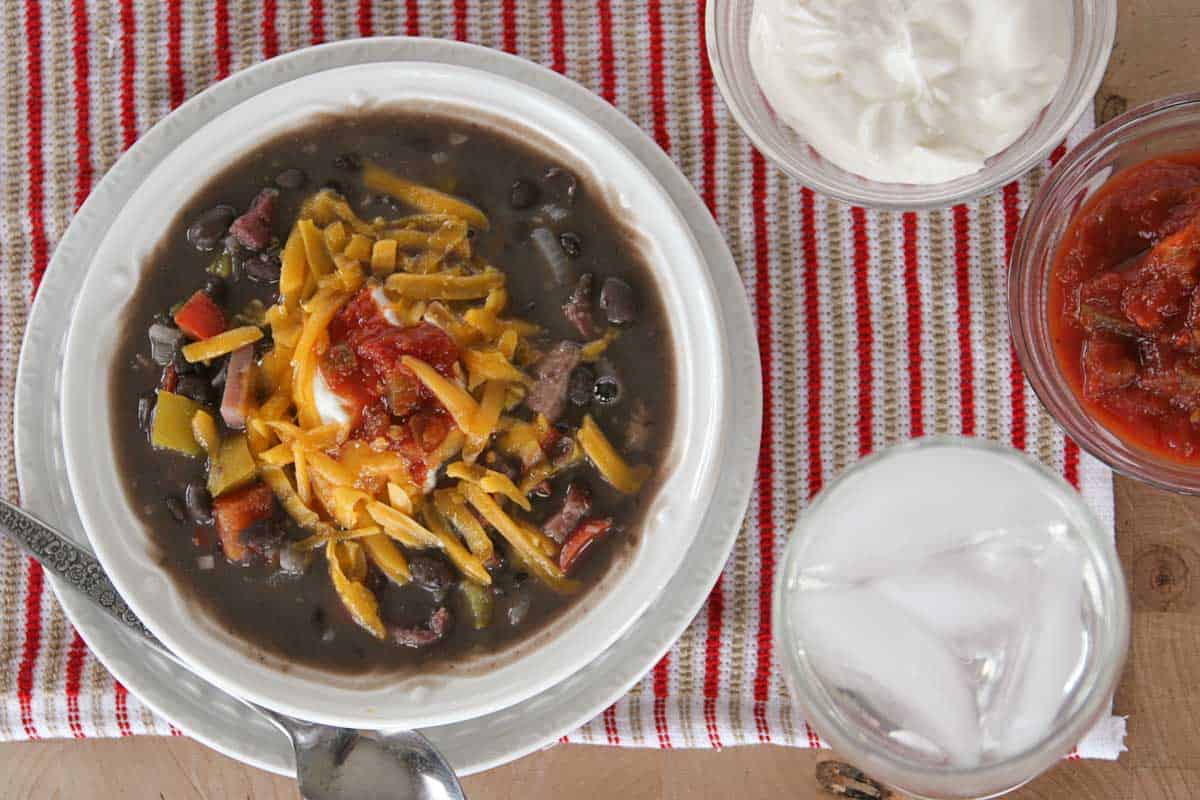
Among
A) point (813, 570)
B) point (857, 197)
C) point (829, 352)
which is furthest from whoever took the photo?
point (829, 352)

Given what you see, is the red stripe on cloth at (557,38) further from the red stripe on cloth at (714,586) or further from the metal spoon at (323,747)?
the metal spoon at (323,747)

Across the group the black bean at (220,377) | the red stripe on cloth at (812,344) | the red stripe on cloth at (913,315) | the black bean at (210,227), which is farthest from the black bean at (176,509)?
the red stripe on cloth at (913,315)

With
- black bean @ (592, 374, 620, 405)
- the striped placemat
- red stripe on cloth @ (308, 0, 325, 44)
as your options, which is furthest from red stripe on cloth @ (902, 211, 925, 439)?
red stripe on cloth @ (308, 0, 325, 44)

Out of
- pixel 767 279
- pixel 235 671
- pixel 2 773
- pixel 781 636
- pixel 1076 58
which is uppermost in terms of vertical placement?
pixel 1076 58

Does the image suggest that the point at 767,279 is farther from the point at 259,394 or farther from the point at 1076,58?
the point at 259,394

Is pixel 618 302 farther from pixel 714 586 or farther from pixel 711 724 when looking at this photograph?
pixel 711 724

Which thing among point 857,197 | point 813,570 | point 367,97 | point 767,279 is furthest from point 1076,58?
point 367,97

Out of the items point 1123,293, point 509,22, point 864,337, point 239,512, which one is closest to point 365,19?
point 509,22
